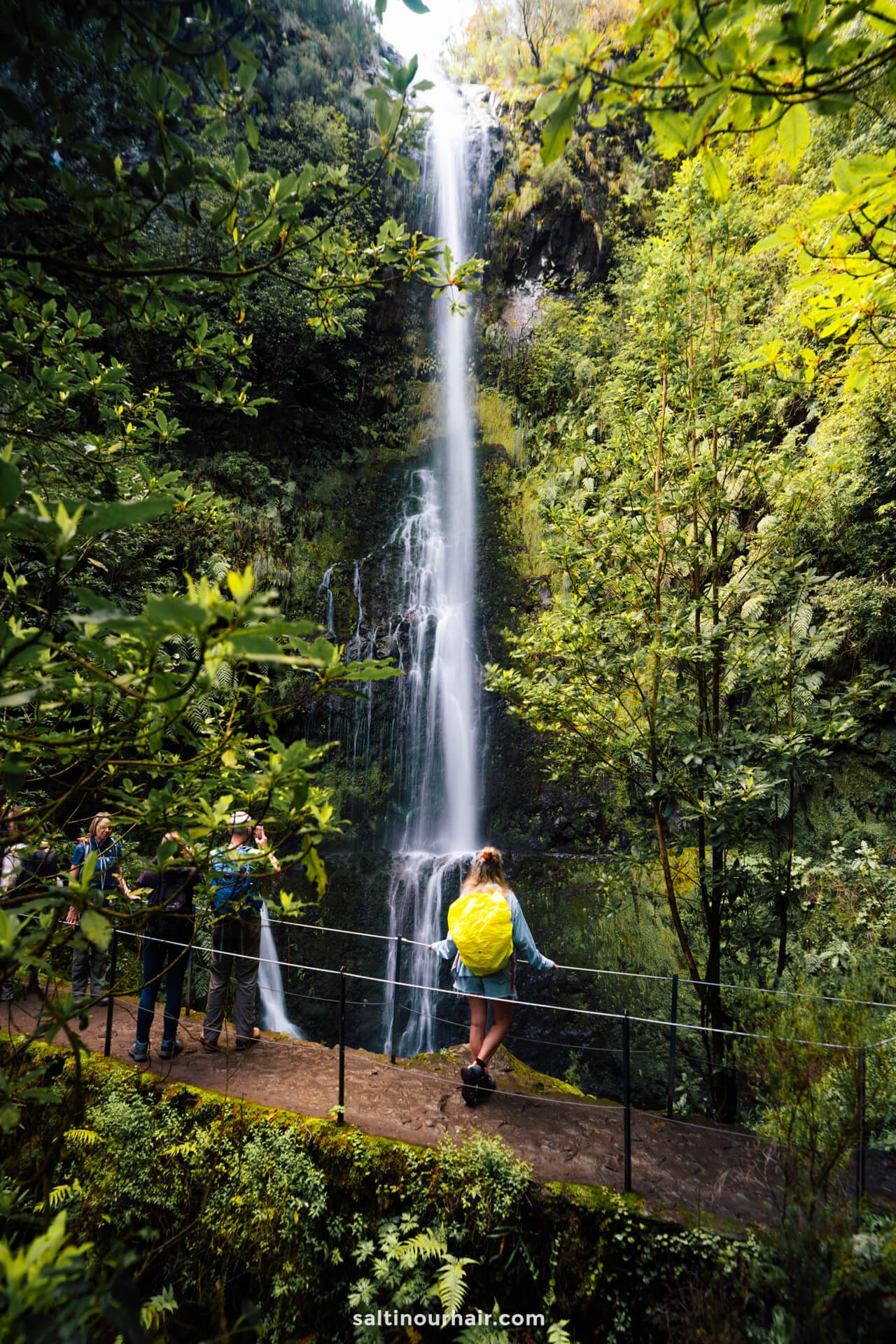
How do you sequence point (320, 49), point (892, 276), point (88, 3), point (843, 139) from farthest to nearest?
point (320, 49) → point (843, 139) → point (892, 276) → point (88, 3)

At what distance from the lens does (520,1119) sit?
3.56 meters

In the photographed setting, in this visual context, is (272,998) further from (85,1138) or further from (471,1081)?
(471,1081)

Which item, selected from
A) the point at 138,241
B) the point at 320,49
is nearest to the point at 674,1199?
the point at 138,241

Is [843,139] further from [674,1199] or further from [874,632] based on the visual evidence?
[674,1199]

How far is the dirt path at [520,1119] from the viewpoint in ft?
9.77

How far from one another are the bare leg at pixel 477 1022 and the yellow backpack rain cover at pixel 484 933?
0.25m

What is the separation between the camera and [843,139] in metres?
8.03

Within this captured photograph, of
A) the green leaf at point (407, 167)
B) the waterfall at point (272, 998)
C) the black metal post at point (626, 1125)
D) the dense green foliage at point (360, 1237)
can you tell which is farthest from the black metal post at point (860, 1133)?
the waterfall at point (272, 998)

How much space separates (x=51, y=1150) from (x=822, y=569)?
313 inches

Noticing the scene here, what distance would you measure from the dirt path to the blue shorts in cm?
56

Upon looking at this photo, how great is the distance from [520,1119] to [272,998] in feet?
21.4

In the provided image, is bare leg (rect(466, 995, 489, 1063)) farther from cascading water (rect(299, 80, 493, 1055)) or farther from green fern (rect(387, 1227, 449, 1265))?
cascading water (rect(299, 80, 493, 1055))

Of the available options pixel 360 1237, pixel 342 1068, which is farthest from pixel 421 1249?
pixel 342 1068

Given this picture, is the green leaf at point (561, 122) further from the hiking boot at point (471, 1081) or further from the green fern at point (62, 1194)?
the green fern at point (62, 1194)
